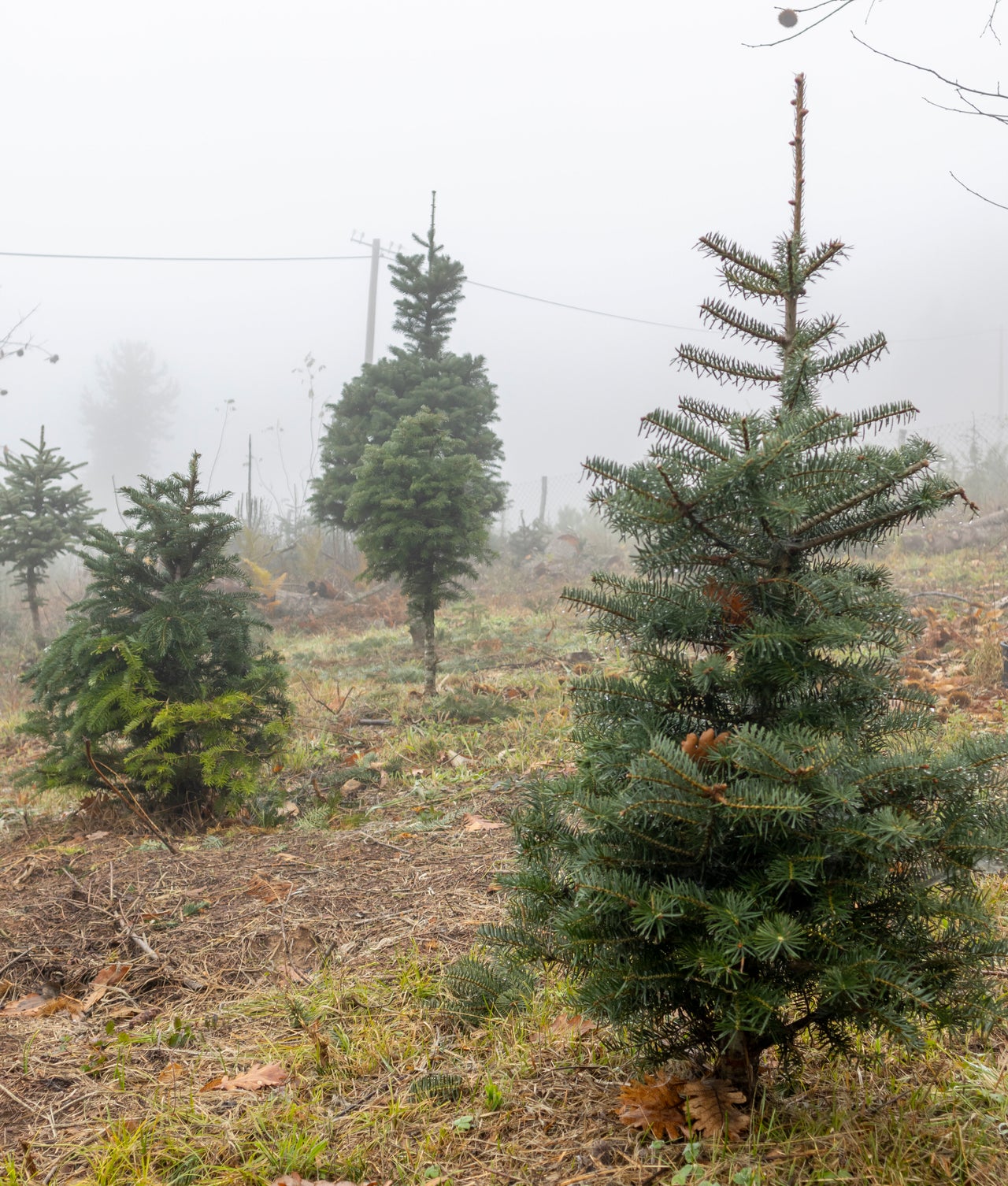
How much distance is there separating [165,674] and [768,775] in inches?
186

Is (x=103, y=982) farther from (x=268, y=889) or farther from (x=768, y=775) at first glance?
(x=768, y=775)

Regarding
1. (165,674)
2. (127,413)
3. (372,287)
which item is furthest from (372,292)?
(127,413)

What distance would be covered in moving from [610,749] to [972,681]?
20.2 feet

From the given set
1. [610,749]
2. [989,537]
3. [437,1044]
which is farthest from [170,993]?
[989,537]

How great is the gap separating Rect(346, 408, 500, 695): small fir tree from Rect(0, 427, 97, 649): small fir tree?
5197 millimetres

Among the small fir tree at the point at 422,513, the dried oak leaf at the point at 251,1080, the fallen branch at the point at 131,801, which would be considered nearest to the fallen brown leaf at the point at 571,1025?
the dried oak leaf at the point at 251,1080

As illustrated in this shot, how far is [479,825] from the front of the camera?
484cm

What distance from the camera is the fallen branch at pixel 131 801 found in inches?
188

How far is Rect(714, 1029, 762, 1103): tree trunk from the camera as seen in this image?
199cm

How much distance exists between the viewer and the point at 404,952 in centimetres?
328

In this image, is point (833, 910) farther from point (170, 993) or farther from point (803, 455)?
point (170, 993)

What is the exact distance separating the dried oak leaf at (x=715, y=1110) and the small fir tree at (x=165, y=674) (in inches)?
148

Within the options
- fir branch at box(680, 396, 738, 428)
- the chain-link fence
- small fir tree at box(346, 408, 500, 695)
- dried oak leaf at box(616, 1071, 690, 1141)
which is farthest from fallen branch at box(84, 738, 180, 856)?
the chain-link fence

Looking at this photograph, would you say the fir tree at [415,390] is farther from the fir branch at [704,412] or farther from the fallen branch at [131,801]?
the fir branch at [704,412]
